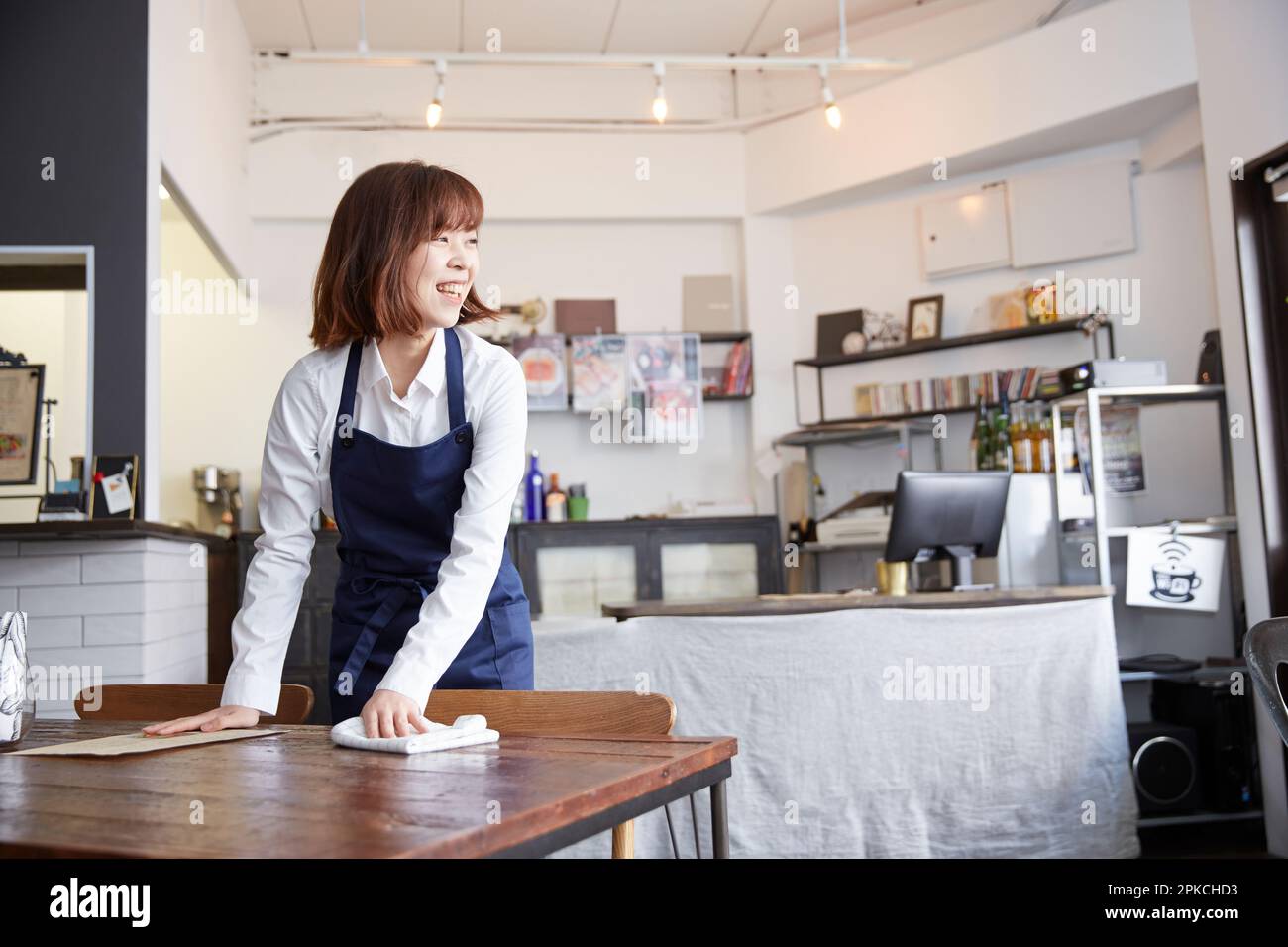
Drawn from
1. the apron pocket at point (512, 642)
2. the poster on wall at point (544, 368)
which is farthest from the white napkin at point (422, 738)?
the poster on wall at point (544, 368)

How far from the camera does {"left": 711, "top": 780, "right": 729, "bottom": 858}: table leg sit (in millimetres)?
1203

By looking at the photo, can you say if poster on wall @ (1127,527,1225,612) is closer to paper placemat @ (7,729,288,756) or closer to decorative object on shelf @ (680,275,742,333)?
decorative object on shelf @ (680,275,742,333)

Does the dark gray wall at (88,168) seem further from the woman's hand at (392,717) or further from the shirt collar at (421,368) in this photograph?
the woman's hand at (392,717)

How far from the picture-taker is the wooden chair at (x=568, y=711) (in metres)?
1.38

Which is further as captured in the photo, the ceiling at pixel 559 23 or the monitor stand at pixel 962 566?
the ceiling at pixel 559 23

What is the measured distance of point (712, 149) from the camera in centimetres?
660

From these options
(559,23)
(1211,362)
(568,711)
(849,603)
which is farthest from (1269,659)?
(559,23)

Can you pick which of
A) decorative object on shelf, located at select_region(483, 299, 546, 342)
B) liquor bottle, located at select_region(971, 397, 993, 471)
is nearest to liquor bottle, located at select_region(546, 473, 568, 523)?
decorative object on shelf, located at select_region(483, 299, 546, 342)

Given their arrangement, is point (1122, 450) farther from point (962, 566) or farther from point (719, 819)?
point (719, 819)

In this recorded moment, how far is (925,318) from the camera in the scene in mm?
6117

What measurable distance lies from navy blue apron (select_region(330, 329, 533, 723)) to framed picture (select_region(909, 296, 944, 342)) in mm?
4764

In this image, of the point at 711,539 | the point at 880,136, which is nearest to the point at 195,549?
the point at 711,539

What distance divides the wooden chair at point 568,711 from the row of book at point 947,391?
416 cm
